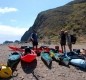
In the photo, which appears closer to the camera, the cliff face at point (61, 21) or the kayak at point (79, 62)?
the kayak at point (79, 62)

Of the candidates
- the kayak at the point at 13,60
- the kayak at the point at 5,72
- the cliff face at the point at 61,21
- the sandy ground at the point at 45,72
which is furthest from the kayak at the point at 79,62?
the cliff face at the point at 61,21

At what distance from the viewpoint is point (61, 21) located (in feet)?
297

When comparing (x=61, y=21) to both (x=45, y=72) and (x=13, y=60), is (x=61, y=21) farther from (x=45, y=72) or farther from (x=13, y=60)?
(x=45, y=72)

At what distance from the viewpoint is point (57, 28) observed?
281ft

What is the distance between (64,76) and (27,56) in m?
3.34

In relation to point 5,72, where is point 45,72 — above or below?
below

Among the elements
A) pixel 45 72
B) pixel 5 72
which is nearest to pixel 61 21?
pixel 45 72

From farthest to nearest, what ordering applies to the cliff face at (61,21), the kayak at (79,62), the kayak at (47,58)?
the cliff face at (61,21) → the kayak at (47,58) → the kayak at (79,62)

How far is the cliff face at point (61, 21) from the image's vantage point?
77250 millimetres

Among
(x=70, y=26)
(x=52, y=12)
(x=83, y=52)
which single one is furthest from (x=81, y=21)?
(x=83, y=52)

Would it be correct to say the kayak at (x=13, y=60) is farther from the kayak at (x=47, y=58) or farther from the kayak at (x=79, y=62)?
the kayak at (x=79, y=62)

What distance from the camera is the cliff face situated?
77250 millimetres

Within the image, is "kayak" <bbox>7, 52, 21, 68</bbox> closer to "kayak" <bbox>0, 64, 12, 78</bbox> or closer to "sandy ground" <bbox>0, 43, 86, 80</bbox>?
"sandy ground" <bbox>0, 43, 86, 80</bbox>

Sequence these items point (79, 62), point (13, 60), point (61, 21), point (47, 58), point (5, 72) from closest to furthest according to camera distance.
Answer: point (5, 72) < point (13, 60) < point (79, 62) < point (47, 58) < point (61, 21)
